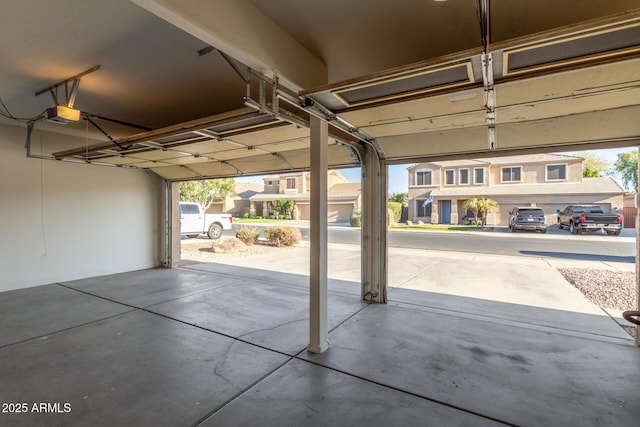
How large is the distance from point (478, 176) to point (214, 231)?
55.5 feet

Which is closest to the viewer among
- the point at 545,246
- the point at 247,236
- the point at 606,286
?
the point at 606,286

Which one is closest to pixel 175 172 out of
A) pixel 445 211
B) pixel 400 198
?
pixel 445 211

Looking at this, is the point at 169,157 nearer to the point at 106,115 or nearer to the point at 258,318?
the point at 106,115

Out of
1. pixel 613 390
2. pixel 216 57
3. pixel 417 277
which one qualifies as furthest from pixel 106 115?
pixel 613 390

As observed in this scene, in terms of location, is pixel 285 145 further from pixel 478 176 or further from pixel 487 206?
pixel 478 176

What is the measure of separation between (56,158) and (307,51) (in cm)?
556

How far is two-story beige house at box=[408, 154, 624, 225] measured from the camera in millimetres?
17016

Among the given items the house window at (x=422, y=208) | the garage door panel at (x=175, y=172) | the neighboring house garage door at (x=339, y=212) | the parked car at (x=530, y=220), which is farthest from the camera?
the neighboring house garage door at (x=339, y=212)

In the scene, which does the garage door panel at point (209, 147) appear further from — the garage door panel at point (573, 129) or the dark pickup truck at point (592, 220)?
the dark pickup truck at point (592, 220)

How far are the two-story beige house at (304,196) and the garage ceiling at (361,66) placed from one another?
18.7 meters

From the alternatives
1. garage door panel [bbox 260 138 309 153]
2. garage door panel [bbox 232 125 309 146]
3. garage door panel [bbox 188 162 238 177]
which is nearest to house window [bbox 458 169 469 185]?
garage door panel [bbox 188 162 238 177]

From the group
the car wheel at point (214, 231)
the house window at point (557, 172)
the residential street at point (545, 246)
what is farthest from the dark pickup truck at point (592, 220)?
the car wheel at point (214, 231)

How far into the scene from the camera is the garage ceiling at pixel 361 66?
6.27 feet

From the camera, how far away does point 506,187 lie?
18.9m
